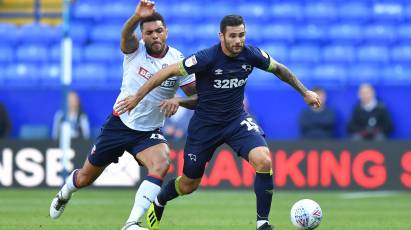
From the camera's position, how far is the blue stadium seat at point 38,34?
21.5 metres

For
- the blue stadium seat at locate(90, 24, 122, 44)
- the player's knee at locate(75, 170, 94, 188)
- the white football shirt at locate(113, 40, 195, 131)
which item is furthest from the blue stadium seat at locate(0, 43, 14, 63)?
the white football shirt at locate(113, 40, 195, 131)

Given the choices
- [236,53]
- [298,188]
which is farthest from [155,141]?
[298,188]

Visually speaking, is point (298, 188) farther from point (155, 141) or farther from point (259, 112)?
point (155, 141)

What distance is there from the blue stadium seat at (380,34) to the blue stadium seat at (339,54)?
0.52 metres

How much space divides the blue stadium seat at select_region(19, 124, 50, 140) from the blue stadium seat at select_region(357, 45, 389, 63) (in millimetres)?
6374

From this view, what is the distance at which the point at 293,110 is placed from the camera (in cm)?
1831

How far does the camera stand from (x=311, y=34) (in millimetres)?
20688

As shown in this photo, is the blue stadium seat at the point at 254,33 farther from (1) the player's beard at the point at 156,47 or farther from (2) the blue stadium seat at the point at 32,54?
(1) the player's beard at the point at 156,47

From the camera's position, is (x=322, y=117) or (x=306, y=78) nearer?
(x=322, y=117)

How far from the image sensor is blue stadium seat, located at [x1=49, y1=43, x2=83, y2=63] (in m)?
20.7

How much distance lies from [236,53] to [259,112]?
8.70 meters

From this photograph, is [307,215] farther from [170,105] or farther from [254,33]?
[254,33]

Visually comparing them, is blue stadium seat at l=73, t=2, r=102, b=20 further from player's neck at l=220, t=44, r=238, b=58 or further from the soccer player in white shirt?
player's neck at l=220, t=44, r=238, b=58

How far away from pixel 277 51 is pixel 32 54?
516 centimetres
